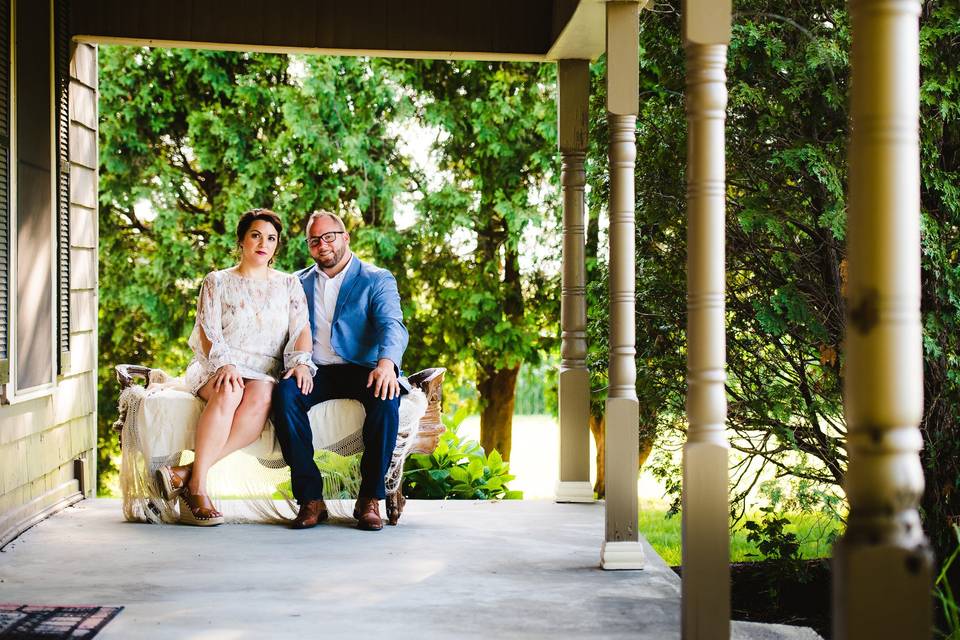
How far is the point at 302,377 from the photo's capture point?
4602 millimetres

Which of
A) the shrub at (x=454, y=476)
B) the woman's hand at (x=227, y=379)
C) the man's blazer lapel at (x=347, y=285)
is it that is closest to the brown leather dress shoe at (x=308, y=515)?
the woman's hand at (x=227, y=379)

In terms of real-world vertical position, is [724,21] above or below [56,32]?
below

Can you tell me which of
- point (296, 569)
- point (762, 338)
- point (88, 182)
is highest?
point (88, 182)

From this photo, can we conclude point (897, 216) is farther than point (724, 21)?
No

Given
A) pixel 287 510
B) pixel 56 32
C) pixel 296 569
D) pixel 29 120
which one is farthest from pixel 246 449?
pixel 56 32

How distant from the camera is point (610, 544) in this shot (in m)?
3.83

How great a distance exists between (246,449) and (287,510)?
386mm

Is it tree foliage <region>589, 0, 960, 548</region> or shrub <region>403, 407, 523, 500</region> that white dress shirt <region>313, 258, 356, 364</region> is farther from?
tree foliage <region>589, 0, 960, 548</region>

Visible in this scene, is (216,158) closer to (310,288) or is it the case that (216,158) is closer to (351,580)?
(310,288)

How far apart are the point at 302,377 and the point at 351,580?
1237 millimetres

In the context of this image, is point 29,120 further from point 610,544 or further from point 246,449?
point 610,544

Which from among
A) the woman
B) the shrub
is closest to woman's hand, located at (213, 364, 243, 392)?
the woman

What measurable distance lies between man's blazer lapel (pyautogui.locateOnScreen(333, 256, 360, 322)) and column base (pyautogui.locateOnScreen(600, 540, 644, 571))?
1692mm

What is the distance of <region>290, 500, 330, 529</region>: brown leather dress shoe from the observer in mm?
4539
